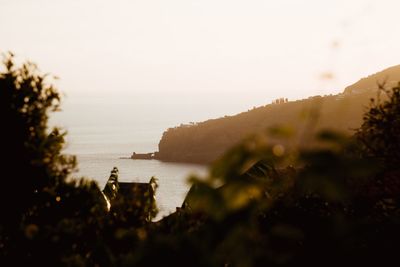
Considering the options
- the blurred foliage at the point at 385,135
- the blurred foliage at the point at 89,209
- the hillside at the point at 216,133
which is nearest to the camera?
the blurred foliage at the point at 89,209

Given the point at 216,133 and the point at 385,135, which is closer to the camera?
the point at 385,135

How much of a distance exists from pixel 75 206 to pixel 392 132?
32.4 ft

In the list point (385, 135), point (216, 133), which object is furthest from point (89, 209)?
point (216, 133)

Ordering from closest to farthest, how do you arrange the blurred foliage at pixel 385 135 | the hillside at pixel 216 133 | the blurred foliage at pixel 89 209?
1. the blurred foliage at pixel 89 209
2. the blurred foliage at pixel 385 135
3. the hillside at pixel 216 133

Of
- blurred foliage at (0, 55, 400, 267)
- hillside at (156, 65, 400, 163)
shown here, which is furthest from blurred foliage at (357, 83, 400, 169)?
hillside at (156, 65, 400, 163)

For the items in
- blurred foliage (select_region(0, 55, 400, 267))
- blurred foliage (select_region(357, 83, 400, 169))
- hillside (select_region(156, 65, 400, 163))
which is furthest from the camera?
hillside (select_region(156, 65, 400, 163))

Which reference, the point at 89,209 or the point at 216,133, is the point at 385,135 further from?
the point at 216,133

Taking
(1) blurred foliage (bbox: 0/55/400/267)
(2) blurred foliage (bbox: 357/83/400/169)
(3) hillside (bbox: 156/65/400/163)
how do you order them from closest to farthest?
1. (1) blurred foliage (bbox: 0/55/400/267)
2. (2) blurred foliage (bbox: 357/83/400/169)
3. (3) hillside (bbox: 156/65/400/163)

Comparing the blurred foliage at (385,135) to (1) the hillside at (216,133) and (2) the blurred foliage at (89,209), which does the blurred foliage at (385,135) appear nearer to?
(2) the blurred foliage at (89,209)

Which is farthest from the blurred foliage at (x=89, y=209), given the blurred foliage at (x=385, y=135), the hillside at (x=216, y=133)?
the hillside at (x=216, y=133)

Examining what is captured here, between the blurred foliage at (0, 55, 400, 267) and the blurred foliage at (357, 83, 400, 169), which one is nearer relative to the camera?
the blurred foliage at (0, 55, 400, 267)

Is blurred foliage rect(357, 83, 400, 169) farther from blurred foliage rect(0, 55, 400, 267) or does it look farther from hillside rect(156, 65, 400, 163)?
hillside rect(156, 65, 400, 163)

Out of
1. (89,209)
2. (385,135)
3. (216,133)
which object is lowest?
(89,209)

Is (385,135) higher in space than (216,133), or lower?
lower
